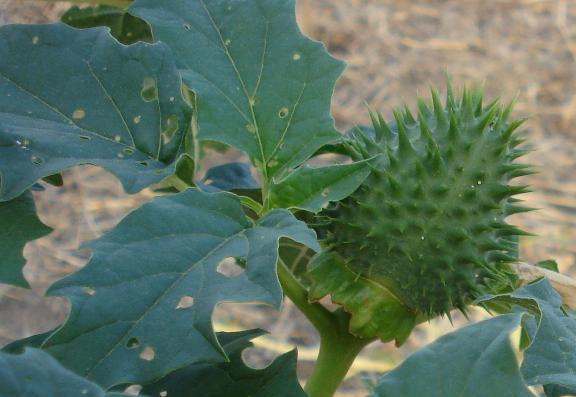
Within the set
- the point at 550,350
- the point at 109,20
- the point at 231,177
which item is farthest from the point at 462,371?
the point at 109,20

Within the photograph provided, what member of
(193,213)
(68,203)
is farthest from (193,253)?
(68,203)

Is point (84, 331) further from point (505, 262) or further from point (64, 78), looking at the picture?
point (505, 262)

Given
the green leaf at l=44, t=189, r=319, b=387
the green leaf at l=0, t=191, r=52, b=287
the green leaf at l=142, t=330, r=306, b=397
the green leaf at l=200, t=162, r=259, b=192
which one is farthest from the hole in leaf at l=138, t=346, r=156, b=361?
the green leaf at l=200, t=162, r=259, b=192

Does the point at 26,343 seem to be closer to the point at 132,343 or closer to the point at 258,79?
the point at 132,343

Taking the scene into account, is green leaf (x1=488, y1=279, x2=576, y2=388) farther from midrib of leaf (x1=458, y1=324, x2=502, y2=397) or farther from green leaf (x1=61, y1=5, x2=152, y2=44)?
green leaf (x1=61, y1=5, x2=152, y2=44)

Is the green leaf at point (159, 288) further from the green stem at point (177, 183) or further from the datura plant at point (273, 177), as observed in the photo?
the green stem at point (177, 183)
